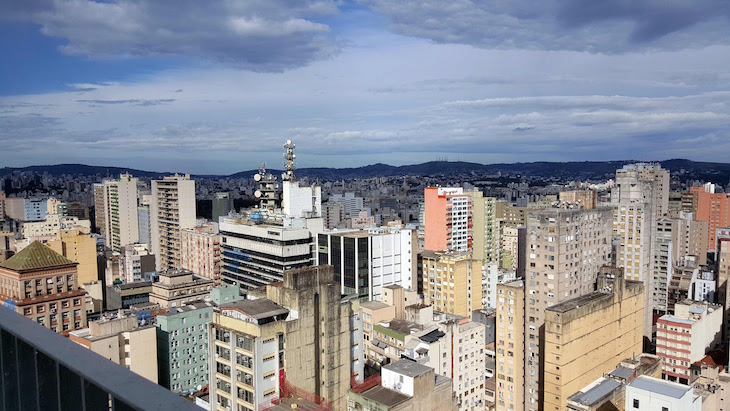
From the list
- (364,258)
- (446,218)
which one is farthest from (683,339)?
(446,218)

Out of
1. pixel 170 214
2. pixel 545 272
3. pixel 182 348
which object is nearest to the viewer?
pixel 545 272

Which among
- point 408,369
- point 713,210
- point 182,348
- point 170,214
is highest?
point 170,214

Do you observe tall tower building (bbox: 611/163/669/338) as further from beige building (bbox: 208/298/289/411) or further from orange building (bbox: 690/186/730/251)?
orange building (bbox: 690/186/730/251)

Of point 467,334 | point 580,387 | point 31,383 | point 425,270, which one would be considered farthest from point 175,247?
point 31,383

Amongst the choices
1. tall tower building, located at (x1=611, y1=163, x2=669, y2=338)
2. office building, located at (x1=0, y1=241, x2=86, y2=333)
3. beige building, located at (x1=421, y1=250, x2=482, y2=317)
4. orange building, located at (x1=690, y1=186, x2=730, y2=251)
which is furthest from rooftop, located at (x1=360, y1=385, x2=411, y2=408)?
orange building, located at (x1=690, y1=186, x2=730, y2=251)

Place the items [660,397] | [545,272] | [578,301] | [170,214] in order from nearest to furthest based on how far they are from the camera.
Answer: [660,397] < [578,301] < [545,272] < [170,214]

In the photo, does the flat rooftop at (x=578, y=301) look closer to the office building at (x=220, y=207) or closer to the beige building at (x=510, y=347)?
the beige building at (x=510, y=347)

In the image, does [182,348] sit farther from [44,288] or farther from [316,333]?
[316,333]
